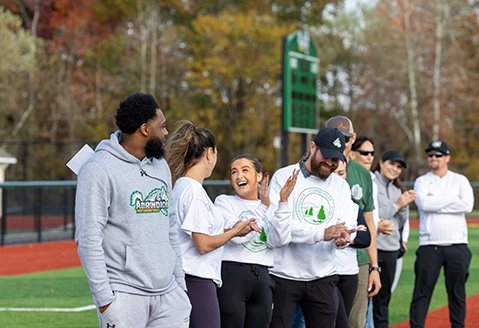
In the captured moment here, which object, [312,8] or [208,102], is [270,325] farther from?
[312,8]

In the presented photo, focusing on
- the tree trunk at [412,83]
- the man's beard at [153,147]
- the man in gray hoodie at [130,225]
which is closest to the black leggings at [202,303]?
the man in gray hoodie at [130,225]

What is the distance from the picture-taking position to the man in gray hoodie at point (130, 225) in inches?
210

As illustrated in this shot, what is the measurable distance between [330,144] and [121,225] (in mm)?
1999

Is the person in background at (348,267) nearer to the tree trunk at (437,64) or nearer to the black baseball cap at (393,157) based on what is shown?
the black baseball cap at (393,157)

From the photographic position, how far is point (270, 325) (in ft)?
23.4

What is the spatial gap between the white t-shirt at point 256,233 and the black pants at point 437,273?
3814 millimetres

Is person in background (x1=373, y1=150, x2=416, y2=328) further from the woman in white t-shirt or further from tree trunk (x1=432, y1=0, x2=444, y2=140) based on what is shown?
tree trunk (x1=432, y1=0, x2=444, y2=140)

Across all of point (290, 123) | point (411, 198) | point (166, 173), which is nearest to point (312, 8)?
point (290, 123)

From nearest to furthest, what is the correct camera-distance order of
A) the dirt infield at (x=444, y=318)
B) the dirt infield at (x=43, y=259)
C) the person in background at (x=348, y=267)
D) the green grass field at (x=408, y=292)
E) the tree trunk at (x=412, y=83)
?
1. the person in background at (x=348, y=267)
2. the dirt infield at (x=444, y=318)
3. the green grass field at (x=408, y=292)
4. the dirt infield at (x=43, y=259)
5. the tree trunk at (x=412, y=83)

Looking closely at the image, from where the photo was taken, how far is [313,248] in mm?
7125

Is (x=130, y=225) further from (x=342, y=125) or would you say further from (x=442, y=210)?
(x=442, y=210)

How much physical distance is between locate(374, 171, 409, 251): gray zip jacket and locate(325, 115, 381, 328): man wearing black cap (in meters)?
1.07

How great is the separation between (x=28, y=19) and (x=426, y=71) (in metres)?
21.0

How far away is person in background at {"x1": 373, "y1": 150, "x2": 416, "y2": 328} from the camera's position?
9.77 m
